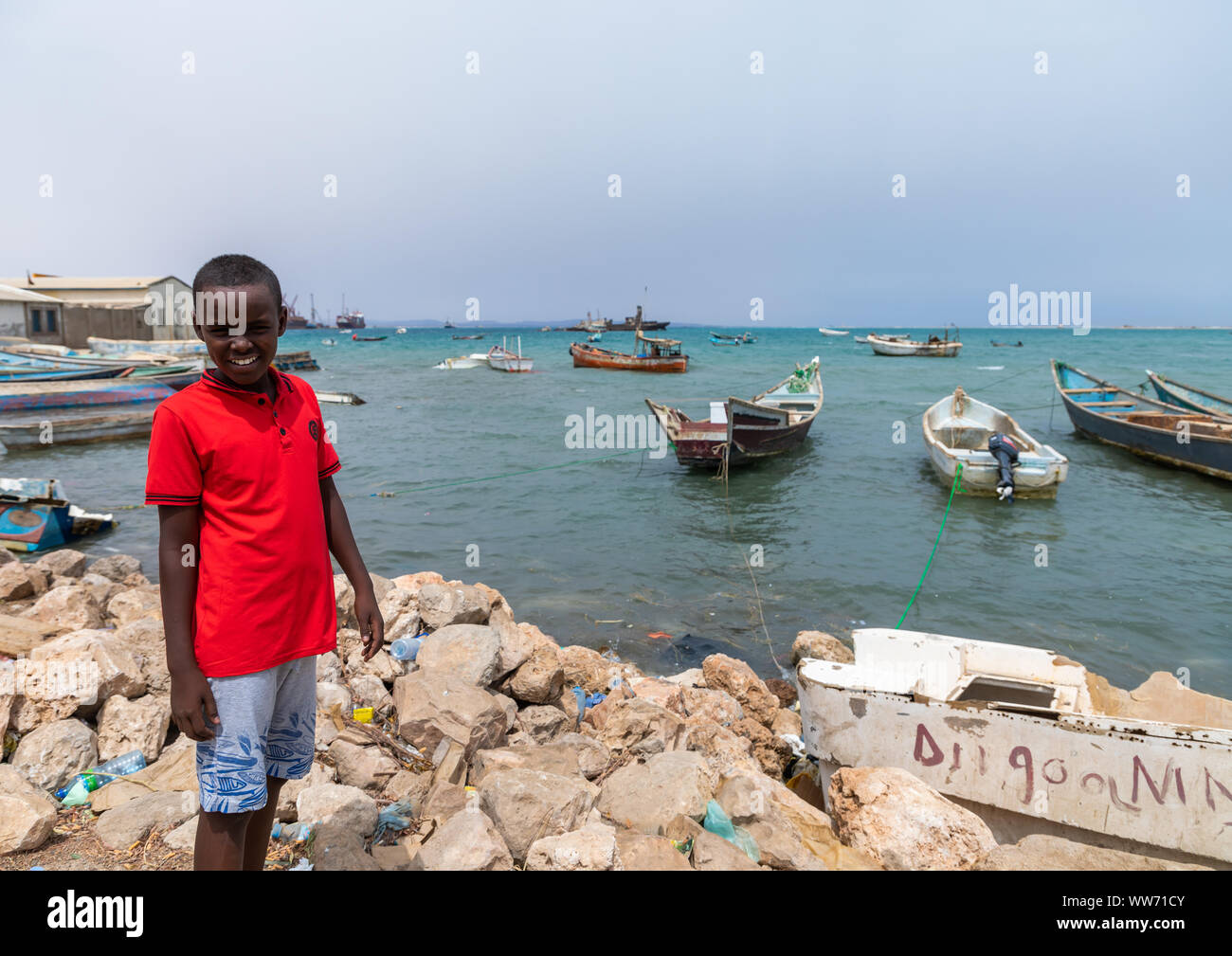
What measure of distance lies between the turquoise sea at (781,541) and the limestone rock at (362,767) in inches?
159

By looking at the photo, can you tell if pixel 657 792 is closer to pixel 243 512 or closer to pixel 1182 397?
pixel 243 512

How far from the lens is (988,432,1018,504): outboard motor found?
1380cm

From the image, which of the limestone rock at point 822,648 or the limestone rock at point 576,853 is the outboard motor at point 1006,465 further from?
the limestone rock at point 576,853

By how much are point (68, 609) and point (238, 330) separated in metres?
5.37

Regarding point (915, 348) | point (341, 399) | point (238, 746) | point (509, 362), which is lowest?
point (238, 746)

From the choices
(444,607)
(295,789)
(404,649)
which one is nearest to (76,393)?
(444,607)

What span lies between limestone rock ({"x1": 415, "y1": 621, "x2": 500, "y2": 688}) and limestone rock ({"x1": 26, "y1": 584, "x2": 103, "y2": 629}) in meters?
2.99

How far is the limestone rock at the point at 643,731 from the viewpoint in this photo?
4.55 m

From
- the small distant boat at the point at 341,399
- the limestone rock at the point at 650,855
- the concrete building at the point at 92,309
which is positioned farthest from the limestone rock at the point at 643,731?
the concrete building at the point at 92,309

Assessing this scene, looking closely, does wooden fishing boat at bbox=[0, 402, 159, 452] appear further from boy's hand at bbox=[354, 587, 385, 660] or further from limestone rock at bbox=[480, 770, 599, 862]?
boy's hand at bbox=[354, 587, 385, 660]

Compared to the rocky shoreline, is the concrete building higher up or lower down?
higher up

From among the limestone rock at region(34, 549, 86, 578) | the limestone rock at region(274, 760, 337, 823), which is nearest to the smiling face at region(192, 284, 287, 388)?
the limestone rock at region(274, 760, 337, 823)

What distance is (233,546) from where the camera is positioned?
6.73 ft

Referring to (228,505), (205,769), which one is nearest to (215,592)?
(228,505)
